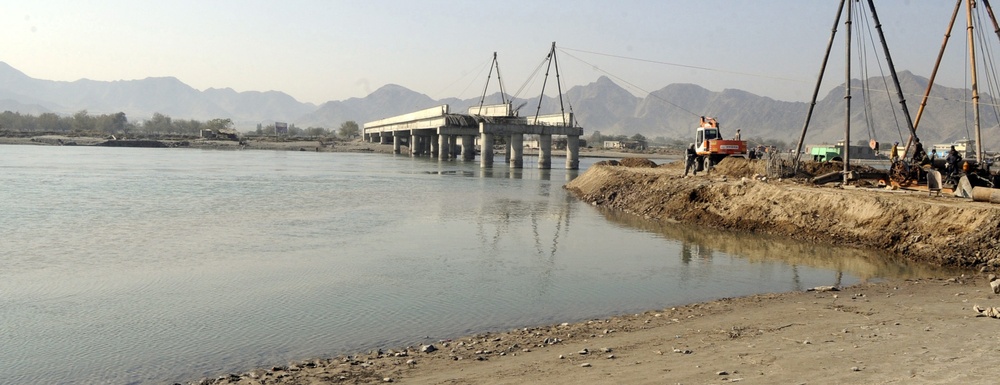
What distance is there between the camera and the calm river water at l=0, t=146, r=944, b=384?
11.3 metres

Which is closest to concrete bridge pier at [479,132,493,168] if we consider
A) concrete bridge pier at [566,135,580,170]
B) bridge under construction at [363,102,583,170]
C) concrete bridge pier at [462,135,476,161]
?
bridge under construction at [363,102,583,170]

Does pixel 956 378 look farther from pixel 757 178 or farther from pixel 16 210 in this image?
pixel 16 210

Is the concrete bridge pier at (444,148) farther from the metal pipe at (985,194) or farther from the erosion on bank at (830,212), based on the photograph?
the metal pipe at (985,194)

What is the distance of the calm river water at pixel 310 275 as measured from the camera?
11266 mm

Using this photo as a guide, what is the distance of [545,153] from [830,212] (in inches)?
2191

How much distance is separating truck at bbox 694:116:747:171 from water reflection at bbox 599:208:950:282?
14284mm

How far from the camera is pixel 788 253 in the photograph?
21.8 m

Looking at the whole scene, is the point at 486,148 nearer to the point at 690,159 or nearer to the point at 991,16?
the point at 690,159

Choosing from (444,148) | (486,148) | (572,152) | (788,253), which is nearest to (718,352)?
(788,253)

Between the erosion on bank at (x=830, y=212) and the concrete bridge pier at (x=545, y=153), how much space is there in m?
40.0

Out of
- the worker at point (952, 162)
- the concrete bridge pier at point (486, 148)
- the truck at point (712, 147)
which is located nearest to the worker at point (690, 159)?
the truck at point (712, 147)

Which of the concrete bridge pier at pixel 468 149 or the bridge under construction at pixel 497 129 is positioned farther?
the concrete bridge pier at pixel 468 149

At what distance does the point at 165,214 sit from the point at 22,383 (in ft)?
69.0


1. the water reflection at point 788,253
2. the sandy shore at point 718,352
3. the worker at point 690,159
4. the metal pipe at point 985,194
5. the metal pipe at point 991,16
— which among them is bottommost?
the water reflection at point 788,253
